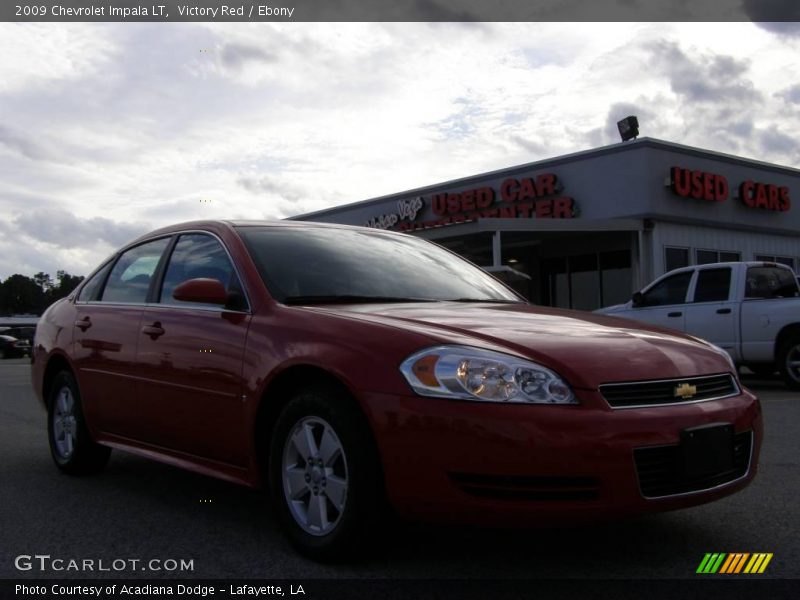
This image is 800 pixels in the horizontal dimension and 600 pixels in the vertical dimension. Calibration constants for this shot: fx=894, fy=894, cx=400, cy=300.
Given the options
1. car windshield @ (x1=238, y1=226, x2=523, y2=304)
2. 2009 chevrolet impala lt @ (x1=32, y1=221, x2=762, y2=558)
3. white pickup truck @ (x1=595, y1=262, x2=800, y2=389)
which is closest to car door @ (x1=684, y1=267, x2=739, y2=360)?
white pickup truck @ (x1=595, y1=262, x2=800, y2=389)

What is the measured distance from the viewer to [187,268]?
500 centimetres

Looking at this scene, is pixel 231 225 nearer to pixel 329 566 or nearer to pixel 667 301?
pixel 329 566

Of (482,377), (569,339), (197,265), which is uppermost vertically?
(197,265)

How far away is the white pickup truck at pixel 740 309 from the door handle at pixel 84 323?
25.6 feet

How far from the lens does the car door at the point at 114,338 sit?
5.07m

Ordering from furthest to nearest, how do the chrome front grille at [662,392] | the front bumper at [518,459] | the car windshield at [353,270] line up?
the car windshield at [353,270], the chrome front grille at [662,392], the front bumper at [518,459]

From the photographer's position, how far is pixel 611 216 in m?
22.2

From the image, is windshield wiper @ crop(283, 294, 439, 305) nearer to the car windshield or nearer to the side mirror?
the car windshield

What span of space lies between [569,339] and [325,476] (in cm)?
113

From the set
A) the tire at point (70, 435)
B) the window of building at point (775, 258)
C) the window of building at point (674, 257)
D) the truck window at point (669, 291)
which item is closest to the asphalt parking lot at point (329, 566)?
the tire at point (70, 435)

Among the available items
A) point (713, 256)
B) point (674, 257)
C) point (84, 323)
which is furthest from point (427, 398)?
point (713, 256)

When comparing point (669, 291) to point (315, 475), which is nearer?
point (315, 475)

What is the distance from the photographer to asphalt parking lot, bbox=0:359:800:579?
3520mm

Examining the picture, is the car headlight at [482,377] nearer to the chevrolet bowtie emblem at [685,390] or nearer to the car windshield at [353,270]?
the chevrolet bowtie emblem at [685,390]
